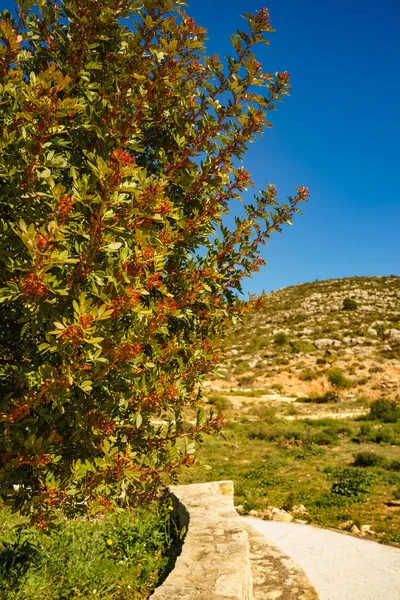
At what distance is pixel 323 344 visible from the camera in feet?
136

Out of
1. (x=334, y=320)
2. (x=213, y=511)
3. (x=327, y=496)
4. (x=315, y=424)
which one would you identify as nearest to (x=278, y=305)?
(x=334, y=320)

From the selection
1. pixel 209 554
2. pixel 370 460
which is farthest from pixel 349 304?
pixel 209 554

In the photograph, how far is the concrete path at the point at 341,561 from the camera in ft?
17.8

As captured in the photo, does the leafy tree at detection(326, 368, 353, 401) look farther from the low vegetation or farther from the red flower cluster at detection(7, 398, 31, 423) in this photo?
the red flower cluster at detection(7, 398, 31, 423)

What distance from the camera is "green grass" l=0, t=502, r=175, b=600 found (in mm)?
4297

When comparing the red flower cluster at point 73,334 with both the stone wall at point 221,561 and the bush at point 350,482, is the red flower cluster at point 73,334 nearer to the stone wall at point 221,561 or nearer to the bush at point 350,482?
the stone wall at point 221,561

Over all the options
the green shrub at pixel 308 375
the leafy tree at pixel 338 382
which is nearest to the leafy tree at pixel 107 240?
the leafy tree at pixel 338 382

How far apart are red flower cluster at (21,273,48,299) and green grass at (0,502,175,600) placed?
2815mm

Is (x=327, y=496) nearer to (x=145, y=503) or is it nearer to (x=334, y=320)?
(x=145, y=503)

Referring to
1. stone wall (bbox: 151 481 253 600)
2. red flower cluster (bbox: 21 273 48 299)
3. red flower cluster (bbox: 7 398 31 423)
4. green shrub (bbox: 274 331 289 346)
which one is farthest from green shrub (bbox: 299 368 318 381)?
red flower cluster (bbox: 21 273 48 299)

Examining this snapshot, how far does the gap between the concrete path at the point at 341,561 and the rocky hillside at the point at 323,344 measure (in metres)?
9.49

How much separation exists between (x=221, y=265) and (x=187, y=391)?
3.74ft

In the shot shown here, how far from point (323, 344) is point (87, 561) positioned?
3927 centimetres

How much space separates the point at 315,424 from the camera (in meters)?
18.5
